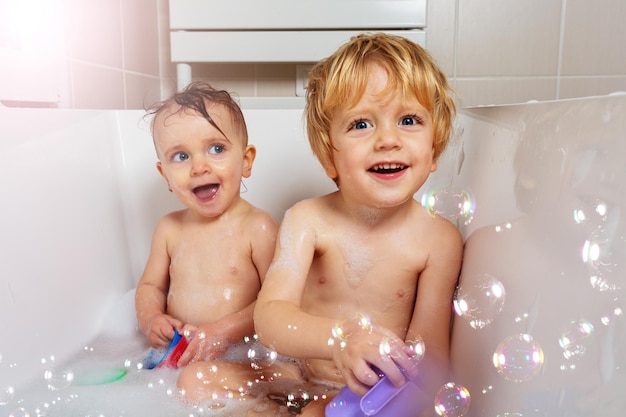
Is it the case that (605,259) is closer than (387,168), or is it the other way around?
(605,259)

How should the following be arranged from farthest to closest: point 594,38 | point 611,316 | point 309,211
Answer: point 594,38
point 309,211
point 611,316

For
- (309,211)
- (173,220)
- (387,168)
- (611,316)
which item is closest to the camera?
(611,316)

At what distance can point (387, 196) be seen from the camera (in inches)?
30.5

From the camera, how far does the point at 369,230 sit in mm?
872

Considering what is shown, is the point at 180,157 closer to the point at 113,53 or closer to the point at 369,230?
the point at 369,230

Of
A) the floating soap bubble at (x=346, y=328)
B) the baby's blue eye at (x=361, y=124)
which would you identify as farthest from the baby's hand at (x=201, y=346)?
the baby's blue eye at (x=361, y=124)

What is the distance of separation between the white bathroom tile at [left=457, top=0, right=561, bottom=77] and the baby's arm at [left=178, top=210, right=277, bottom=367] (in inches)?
47.6

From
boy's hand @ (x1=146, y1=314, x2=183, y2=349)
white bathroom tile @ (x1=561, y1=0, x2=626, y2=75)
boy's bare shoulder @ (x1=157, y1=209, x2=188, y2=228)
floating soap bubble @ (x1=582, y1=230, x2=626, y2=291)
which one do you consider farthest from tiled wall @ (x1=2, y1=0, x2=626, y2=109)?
floating soap bubble @ (x1=582, y1=230, x2=626, y2=291)

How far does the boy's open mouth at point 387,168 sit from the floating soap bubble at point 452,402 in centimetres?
29

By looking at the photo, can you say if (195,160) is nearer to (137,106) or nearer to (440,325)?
(440,325)

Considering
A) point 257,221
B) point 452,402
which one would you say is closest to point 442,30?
point 257,221

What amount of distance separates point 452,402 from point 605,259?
27 centimetres

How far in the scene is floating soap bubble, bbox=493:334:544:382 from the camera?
1.80 feet

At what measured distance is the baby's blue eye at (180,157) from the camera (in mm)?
993
